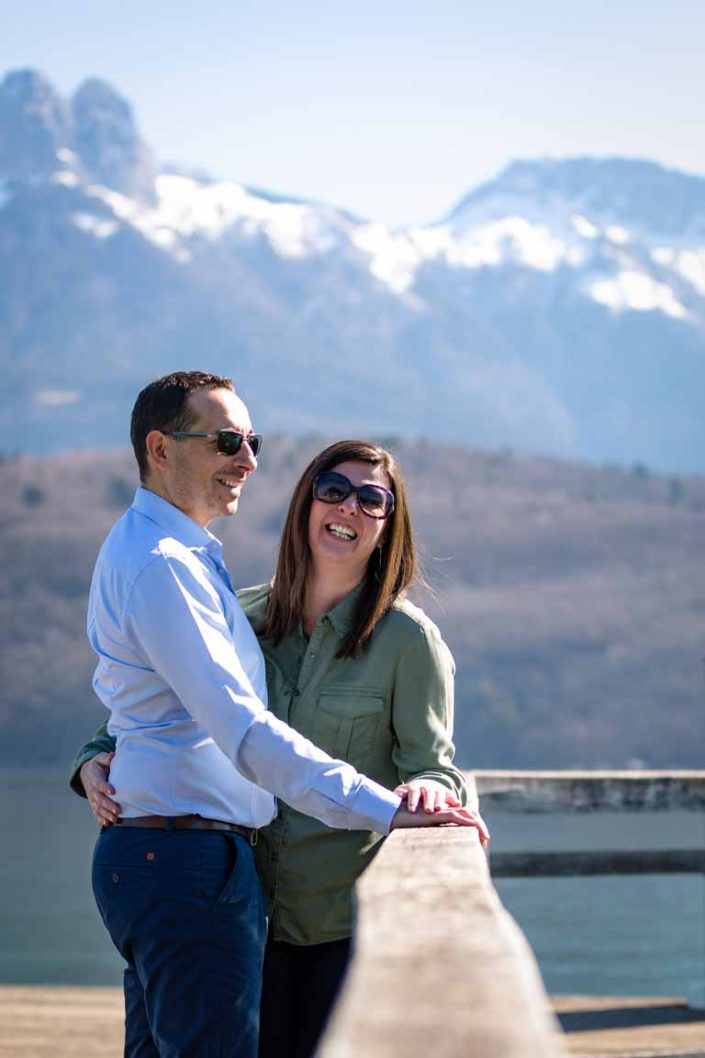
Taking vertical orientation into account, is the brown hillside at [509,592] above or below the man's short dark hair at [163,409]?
below

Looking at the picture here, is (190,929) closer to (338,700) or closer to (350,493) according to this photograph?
(338,700)

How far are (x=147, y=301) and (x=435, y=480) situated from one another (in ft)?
299

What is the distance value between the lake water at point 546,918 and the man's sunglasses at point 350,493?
7.03ft

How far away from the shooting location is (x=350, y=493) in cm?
259

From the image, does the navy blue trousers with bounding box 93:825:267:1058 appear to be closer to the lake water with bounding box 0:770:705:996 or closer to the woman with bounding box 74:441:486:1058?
the woman with bounding box 74:441:486:1058

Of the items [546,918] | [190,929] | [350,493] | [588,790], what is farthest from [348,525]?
[546,918]

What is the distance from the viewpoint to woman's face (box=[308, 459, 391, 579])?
2.59 m

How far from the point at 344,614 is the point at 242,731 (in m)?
0.47

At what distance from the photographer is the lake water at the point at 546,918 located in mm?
15719

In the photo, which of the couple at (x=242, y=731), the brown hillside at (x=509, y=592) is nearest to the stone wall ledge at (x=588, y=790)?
the couple at (x=242, y=731)

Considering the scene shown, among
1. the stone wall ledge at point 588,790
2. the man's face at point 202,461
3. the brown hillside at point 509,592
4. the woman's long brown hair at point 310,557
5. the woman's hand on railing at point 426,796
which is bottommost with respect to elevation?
the brown hillside at point 509,592

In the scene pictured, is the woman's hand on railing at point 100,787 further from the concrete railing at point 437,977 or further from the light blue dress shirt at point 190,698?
the concrete railing at point 437,977

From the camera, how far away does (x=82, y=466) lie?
108938 millimetres

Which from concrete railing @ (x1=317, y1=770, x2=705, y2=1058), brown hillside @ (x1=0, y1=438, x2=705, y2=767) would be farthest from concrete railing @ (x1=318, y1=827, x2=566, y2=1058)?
brown hillside @ (x1=0, y1=438, x2=705, y2=767)
